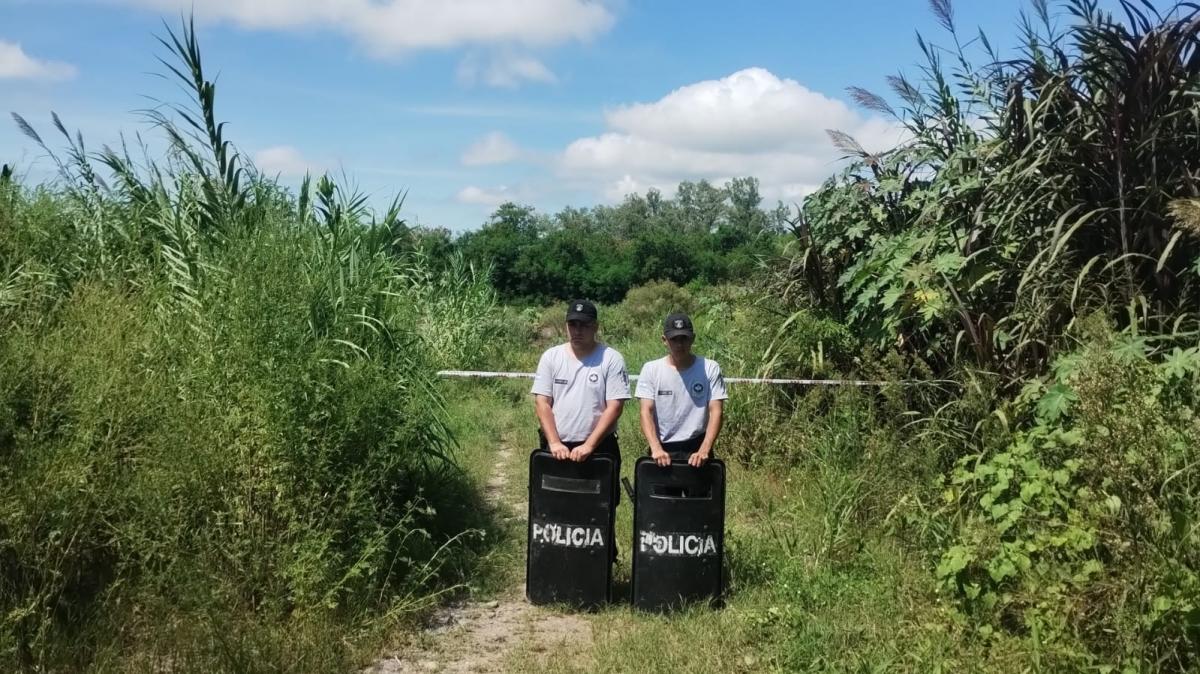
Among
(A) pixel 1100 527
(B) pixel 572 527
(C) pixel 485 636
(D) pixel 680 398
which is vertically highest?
(D) pixel 680 398

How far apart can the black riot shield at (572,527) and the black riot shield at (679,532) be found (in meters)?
0.22

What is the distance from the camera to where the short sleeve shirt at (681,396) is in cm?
545

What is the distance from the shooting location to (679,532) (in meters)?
5.18

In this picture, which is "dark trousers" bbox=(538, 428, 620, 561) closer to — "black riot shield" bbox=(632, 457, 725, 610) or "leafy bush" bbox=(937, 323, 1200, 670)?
"black riot shield" bbox=(632, 457, 725, 610)

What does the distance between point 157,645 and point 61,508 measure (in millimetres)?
787

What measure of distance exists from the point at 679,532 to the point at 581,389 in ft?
3.37

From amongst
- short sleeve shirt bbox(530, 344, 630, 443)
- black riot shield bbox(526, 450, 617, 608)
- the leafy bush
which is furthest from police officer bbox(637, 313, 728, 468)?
the leafy bush

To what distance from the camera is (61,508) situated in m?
4.25

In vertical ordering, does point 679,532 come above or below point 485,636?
above

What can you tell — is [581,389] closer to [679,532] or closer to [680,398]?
[680,398]

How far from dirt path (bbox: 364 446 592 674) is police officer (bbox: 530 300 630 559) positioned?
59 cm

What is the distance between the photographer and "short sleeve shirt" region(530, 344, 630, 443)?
5480 millimetres

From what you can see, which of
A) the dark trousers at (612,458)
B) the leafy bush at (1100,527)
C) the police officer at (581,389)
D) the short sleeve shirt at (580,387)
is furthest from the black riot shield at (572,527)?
the leafy bush at (1100,527)

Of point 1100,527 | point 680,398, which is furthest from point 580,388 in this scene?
point 1100,527
